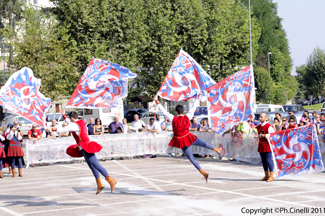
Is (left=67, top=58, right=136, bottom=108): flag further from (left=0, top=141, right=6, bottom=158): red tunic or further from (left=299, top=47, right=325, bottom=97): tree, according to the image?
(left=299, top=47, right=325, bottom=97): tree

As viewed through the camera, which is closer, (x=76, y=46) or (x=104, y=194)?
(x=104, y=194)

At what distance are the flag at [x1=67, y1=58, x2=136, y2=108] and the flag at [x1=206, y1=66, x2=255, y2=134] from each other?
8.12 feet

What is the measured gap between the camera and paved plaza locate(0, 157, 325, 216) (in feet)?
25.9

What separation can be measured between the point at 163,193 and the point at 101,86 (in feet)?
14.5

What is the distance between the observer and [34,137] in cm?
1723

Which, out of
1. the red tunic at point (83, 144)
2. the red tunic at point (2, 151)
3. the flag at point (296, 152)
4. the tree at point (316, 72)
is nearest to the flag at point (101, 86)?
the red tunic at point (83, 144)

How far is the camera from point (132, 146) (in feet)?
59.4

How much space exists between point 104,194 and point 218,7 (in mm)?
34069

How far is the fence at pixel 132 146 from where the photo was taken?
51.4 ft

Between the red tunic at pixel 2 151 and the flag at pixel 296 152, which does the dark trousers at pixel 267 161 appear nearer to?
the flag at pixel 296 152

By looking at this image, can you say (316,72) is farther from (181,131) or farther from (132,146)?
(181,131)

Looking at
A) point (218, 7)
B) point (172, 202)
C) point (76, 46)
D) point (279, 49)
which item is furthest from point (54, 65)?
point (279, 49)

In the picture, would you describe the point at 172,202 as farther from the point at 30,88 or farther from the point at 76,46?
the point at 76,46

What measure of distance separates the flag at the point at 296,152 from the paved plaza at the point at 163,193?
0.29 meters
